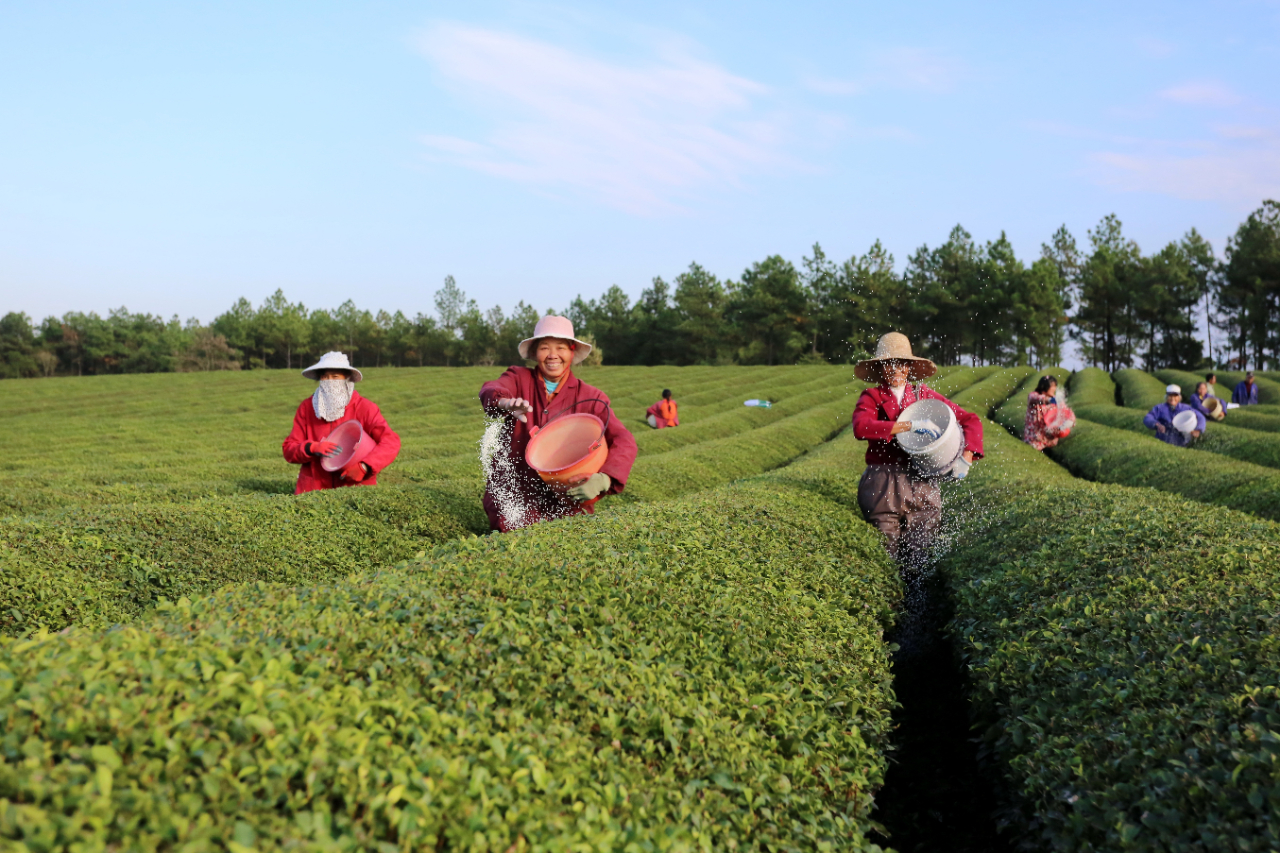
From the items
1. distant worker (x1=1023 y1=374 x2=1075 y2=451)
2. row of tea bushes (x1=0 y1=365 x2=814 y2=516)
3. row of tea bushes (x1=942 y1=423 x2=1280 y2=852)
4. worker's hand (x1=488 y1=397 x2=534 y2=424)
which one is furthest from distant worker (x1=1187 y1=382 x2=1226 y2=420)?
worker's hand (x1=488 y1=397 x2=534 y2=424)

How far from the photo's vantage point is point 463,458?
659 inches

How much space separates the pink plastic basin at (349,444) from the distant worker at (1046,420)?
1468cm

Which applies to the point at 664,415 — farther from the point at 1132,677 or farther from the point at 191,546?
the point at 1132,677

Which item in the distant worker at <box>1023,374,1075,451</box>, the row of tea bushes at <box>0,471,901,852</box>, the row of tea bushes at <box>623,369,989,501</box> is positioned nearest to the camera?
the row of tea bushes at <box>0,471,901,852</box>

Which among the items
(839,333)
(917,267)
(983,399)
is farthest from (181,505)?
(917,267)

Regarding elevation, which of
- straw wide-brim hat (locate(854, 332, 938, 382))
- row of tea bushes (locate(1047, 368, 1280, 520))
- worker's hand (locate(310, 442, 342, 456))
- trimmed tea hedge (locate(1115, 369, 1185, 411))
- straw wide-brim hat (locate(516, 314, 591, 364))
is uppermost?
straw wide-brim hat (locate(516, 314, 591, 364))

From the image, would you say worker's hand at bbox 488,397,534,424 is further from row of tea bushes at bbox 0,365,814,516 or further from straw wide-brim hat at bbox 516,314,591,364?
row of tea bushes at bbox 0,365,814,516

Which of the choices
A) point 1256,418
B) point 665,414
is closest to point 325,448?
point 665,414

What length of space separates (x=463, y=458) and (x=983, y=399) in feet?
95.5

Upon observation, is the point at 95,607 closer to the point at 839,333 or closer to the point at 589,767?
the point at 589,767

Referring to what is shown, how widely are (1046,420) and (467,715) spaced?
60.0 ft

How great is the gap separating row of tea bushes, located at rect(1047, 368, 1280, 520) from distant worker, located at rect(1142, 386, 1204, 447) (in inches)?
19.1

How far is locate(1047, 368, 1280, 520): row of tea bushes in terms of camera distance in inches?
389

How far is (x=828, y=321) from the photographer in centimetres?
7425
